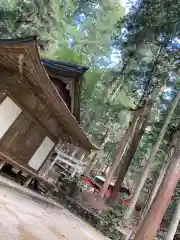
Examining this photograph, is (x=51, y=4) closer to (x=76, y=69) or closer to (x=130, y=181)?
(x=76, y=69)

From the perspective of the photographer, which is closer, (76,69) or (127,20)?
(76,69)

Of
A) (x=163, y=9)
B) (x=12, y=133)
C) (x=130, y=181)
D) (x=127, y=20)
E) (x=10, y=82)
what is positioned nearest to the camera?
(x=10, y=82)

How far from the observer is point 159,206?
26.1 feet

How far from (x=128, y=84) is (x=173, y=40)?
27.8ft

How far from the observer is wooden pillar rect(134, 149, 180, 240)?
25.8ft

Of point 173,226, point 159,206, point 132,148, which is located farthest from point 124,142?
point 159,206

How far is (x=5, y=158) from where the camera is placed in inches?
490

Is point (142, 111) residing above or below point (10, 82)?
above

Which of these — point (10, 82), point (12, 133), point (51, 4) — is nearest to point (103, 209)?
point (12, 133)

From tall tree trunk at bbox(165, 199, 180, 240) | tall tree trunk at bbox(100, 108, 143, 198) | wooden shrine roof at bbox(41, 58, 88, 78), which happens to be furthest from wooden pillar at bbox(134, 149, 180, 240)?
tall tree trunk at bbox(100, 108, 143, 198)

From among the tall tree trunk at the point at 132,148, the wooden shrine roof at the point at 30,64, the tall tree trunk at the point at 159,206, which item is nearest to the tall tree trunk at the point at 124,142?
the tall tree trunk at the point at 132,148

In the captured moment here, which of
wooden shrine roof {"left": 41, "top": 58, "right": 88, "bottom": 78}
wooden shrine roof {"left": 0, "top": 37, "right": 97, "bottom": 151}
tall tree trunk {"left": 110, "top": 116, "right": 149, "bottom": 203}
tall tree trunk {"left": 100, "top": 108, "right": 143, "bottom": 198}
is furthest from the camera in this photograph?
tall tree trunk {"left": 110, "top": 116, "right": 149, "bottom": 203}

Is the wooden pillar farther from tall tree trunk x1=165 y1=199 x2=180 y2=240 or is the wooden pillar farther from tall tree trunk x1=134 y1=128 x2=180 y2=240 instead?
tall tree trunk x1=165 y1=199 x2=180 y2=240

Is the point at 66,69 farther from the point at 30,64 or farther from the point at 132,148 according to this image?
the point at 132,148
